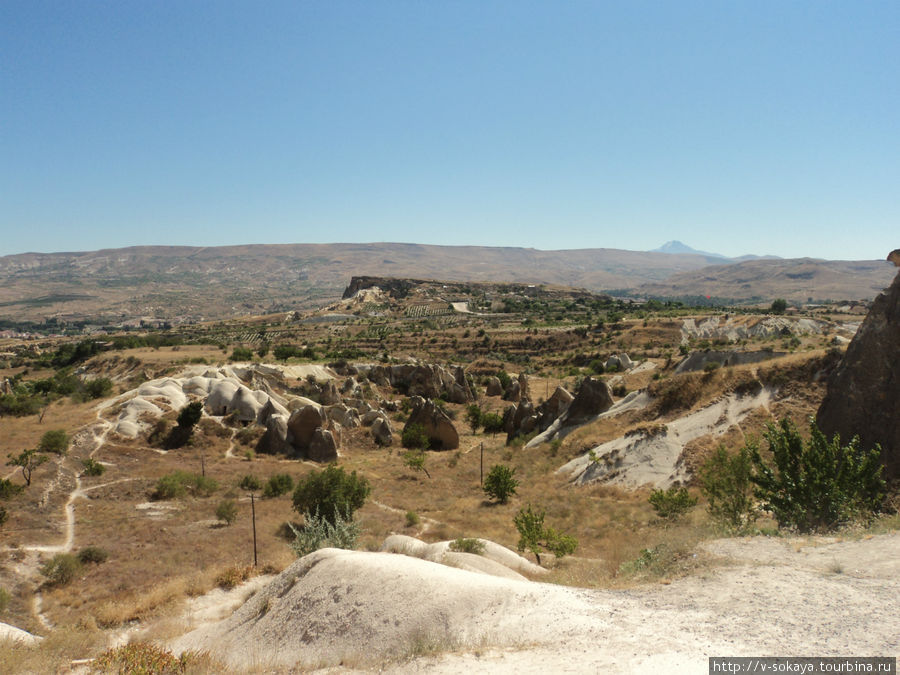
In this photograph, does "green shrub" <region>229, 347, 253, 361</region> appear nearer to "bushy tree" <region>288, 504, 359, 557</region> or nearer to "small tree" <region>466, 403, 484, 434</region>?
"small tree" <region>466, 403, 484, 434</region>

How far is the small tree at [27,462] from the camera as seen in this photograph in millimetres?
25359

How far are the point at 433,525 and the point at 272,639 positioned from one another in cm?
1242

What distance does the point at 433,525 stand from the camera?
2308 cm

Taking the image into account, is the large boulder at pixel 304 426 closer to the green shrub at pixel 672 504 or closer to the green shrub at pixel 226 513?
the green shrub at pixel 226 513

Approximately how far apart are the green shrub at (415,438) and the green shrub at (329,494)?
15.2m

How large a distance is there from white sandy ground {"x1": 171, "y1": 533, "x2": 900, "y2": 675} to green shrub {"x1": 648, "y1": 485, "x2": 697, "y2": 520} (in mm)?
6861

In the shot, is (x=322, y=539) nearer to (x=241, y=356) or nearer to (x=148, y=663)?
(x=148, y=663)

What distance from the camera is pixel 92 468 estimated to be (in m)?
28.1

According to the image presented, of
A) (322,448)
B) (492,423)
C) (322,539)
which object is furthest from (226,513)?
(492,423)

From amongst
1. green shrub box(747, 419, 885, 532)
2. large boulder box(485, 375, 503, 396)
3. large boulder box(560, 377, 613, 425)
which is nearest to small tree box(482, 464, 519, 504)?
large boulder box(560, 377, 613, 425)

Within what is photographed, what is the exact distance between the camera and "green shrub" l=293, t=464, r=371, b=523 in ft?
75.6

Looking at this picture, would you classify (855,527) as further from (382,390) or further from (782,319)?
(782,319)

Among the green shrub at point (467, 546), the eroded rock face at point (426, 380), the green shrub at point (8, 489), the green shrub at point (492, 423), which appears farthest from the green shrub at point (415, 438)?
the green shrub at point (467, 546)

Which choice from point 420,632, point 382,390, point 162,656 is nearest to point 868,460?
point 420,632
